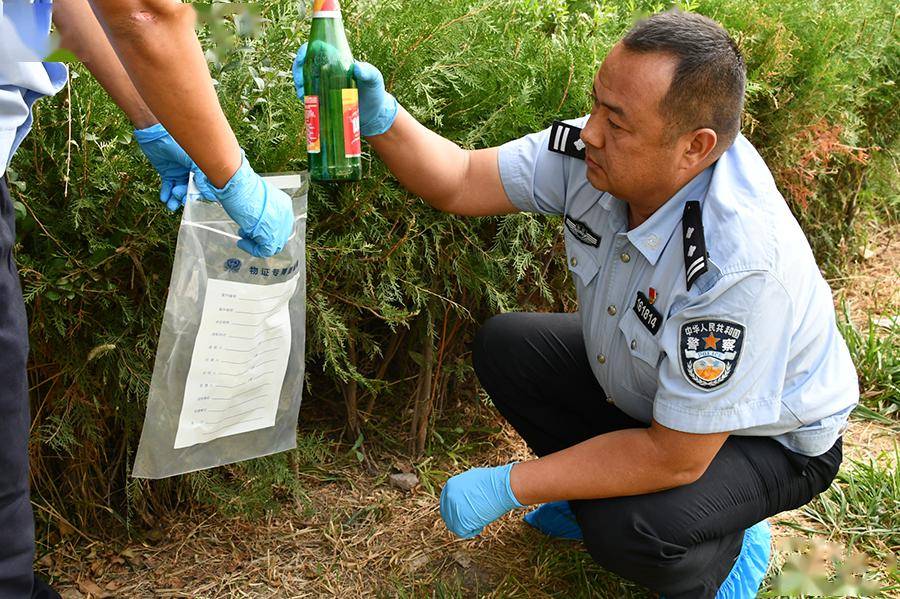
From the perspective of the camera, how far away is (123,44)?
4.74 ft

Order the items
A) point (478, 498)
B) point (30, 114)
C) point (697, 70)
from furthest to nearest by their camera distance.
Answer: point (478, 498), point (697, 70), point (30, 114)

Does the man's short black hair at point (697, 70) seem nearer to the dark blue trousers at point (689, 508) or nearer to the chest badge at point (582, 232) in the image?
the chest badge at point (582, 232)

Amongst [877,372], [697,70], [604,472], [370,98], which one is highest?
[697,70]

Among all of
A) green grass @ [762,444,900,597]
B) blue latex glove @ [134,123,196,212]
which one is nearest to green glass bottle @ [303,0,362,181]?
blue latex glove @ [134,123,196,212]

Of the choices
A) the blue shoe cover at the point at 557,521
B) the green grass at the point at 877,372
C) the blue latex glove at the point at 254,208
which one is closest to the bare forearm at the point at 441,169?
the blue latex glove at the point at 254,208

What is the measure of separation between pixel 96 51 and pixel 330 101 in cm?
52

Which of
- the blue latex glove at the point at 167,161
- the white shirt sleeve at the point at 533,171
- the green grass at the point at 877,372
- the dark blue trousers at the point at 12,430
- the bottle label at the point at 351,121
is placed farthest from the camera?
the green grass at the point at 877,372

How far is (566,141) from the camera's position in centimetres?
236

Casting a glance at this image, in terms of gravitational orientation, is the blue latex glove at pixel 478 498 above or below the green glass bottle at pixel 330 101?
below

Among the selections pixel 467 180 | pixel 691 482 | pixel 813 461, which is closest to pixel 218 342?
pixel 467 180

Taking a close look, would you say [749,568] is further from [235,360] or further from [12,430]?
[12,430]

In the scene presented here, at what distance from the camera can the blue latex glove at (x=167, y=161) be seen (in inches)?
74.2

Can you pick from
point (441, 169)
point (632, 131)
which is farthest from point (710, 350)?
point (441, 169)

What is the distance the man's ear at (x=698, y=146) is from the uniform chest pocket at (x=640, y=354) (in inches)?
15.5
